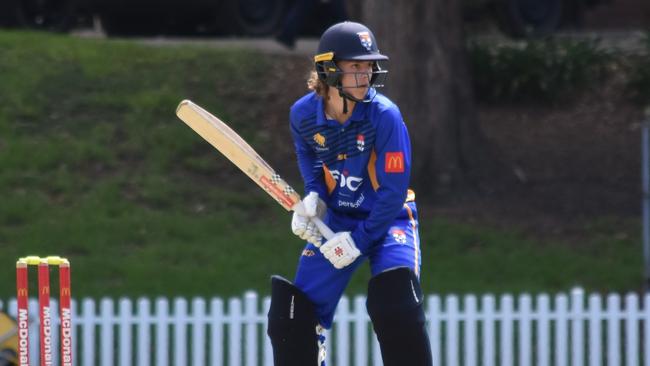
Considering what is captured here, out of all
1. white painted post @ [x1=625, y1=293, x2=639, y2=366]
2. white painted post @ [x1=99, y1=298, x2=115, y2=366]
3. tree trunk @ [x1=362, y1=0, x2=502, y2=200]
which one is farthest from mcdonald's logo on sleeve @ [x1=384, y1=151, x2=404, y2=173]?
tree trunk @ [x1=362, y1=0, x2=502, y2=200]

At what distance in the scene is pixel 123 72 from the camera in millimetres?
11695

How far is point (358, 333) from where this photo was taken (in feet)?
22.4

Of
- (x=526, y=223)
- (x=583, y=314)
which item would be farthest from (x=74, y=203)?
(x=583, y=314)

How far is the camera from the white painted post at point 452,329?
6.85m

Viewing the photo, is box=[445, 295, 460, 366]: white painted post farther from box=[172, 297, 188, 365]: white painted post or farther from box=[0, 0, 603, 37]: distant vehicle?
box=[0, 0, 603, 37]: distant vehicle

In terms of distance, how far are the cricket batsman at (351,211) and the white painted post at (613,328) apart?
6.85 feet

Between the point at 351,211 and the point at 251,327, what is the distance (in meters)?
1.76

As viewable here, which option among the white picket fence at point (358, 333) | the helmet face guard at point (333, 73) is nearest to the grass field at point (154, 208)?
the white picket fence at point (358, 333)

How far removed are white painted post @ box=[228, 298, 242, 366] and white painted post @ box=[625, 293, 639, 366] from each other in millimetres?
2167

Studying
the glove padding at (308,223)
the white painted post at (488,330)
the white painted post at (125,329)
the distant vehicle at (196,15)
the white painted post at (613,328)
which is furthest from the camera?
the distant vehicle at (196,15)

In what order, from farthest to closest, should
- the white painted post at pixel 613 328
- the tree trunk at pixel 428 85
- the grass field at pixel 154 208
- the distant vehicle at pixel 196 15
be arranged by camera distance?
the distant vehicle at pixel 196 15, the tree trunk at pixel 428 85, the grass field at pixel 154 208, the white painted post at pixel 613 328

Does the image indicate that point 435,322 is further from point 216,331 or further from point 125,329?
point 125,329

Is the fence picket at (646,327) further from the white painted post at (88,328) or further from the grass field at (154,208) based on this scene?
the white painted post at (88,328)

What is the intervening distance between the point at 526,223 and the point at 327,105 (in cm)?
466
